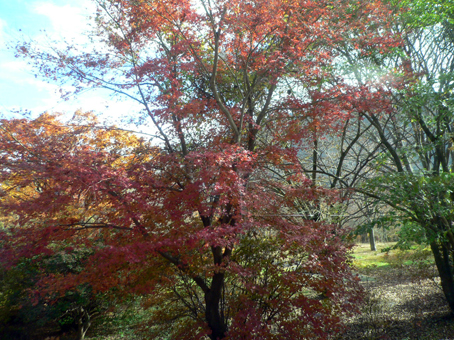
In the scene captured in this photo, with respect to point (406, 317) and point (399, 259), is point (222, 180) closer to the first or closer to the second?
point (406, 317)

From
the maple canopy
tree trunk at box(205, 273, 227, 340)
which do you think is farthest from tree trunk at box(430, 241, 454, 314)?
tree trunk at box(205, 273, 227, 340)

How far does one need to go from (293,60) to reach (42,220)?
5.81m

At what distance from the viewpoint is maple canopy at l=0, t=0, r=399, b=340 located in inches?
190

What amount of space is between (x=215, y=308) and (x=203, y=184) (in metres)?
2.58

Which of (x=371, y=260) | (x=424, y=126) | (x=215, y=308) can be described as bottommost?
(x=371, y=260)

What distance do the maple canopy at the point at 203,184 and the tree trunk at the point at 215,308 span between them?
0.08ft

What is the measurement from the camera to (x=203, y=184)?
4.86m

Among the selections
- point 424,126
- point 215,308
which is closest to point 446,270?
point 424,126

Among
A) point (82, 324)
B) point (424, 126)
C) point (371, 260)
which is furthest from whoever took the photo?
point (371, 260)

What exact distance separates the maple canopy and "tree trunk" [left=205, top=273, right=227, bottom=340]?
26 mm

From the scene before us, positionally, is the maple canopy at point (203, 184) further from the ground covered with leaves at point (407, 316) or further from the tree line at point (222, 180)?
the ground covered with leaves at point (407, 316)

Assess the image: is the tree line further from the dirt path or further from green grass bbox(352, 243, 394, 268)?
green grass bbox(352, 243, 394, 268)

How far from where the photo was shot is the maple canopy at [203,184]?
15.8 ft

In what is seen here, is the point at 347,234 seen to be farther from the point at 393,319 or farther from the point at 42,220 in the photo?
the point at 42,220
